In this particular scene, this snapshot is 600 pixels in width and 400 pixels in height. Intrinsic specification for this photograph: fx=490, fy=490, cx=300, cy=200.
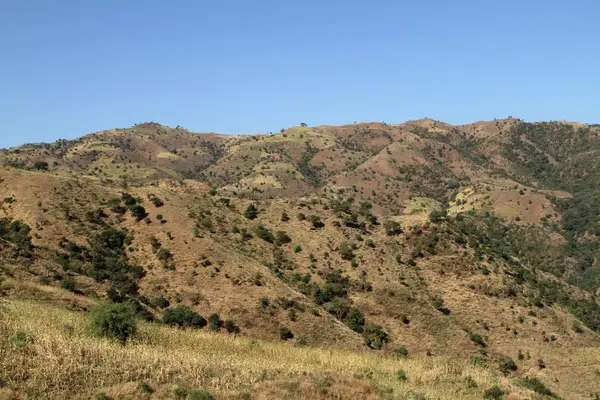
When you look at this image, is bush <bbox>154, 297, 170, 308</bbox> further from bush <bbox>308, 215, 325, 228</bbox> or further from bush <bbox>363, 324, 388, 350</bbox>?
bush <bbox>308, 215, 325, 228</bbox>

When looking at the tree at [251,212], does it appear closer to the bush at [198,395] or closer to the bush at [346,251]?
the bush at [346,251]

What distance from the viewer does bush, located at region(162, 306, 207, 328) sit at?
47112 millimetres

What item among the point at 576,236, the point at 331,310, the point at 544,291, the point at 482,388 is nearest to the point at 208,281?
the point at 331,310

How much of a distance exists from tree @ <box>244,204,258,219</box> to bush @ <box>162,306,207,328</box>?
99.1ft

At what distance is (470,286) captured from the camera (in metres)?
69.2

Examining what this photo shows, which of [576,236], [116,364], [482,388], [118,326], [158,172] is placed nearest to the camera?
[116,364]

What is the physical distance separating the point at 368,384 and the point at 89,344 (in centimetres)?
1162

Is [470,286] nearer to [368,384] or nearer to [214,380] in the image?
[368,384]

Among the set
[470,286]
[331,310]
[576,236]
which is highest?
[576,236]

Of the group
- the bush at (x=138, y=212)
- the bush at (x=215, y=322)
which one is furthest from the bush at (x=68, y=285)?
the bush at (x=138, y=212)

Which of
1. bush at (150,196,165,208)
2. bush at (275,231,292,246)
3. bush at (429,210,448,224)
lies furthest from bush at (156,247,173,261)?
bush at (429,210,448,224)

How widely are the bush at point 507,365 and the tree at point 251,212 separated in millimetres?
41946

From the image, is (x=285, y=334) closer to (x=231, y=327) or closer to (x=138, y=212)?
(x=231, y=327)

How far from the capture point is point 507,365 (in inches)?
2149
